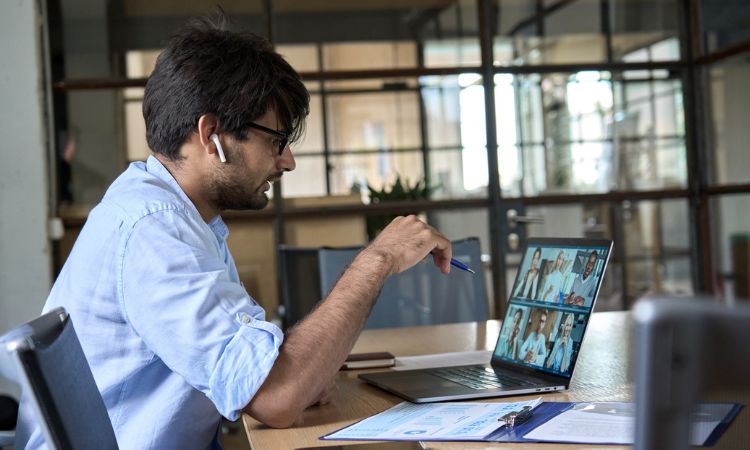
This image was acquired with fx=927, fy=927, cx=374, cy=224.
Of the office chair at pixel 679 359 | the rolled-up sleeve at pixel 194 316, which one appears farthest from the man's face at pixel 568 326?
the office chair at pixel 679 359

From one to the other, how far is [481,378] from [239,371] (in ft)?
1.62

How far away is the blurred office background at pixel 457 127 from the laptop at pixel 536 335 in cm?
266

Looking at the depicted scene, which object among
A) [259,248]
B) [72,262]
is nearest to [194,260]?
[72,262]

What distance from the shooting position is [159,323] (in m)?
1.34

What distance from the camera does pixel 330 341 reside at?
1377 millimetres

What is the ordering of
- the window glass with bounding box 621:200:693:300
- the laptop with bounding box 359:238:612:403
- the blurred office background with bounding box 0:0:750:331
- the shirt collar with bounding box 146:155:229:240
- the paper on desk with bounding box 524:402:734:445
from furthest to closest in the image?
the window glass with bounding box 621:200:693:300
the blurred office background with bounding box 0:0:750:331
the shirt collar with bounding box 146:155:229:240
the laptop with bounding box 359:238:612:403
the paper on desk with bounding box 524:402:734:445

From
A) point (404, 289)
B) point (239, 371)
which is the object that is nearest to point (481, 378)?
point (239, 371)

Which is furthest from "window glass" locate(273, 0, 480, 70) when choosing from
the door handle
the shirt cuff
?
the shirt cuff

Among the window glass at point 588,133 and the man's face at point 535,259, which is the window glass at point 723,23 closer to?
the window glass at point 588,133

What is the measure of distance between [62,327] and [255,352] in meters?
0.27

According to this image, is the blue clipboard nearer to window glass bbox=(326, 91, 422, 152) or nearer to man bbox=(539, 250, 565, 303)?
man bbox=(539, 250, 565, 303)

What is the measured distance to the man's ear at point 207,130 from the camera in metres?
1.58

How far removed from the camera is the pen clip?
1.23m

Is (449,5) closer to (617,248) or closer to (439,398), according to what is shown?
(617,248)
